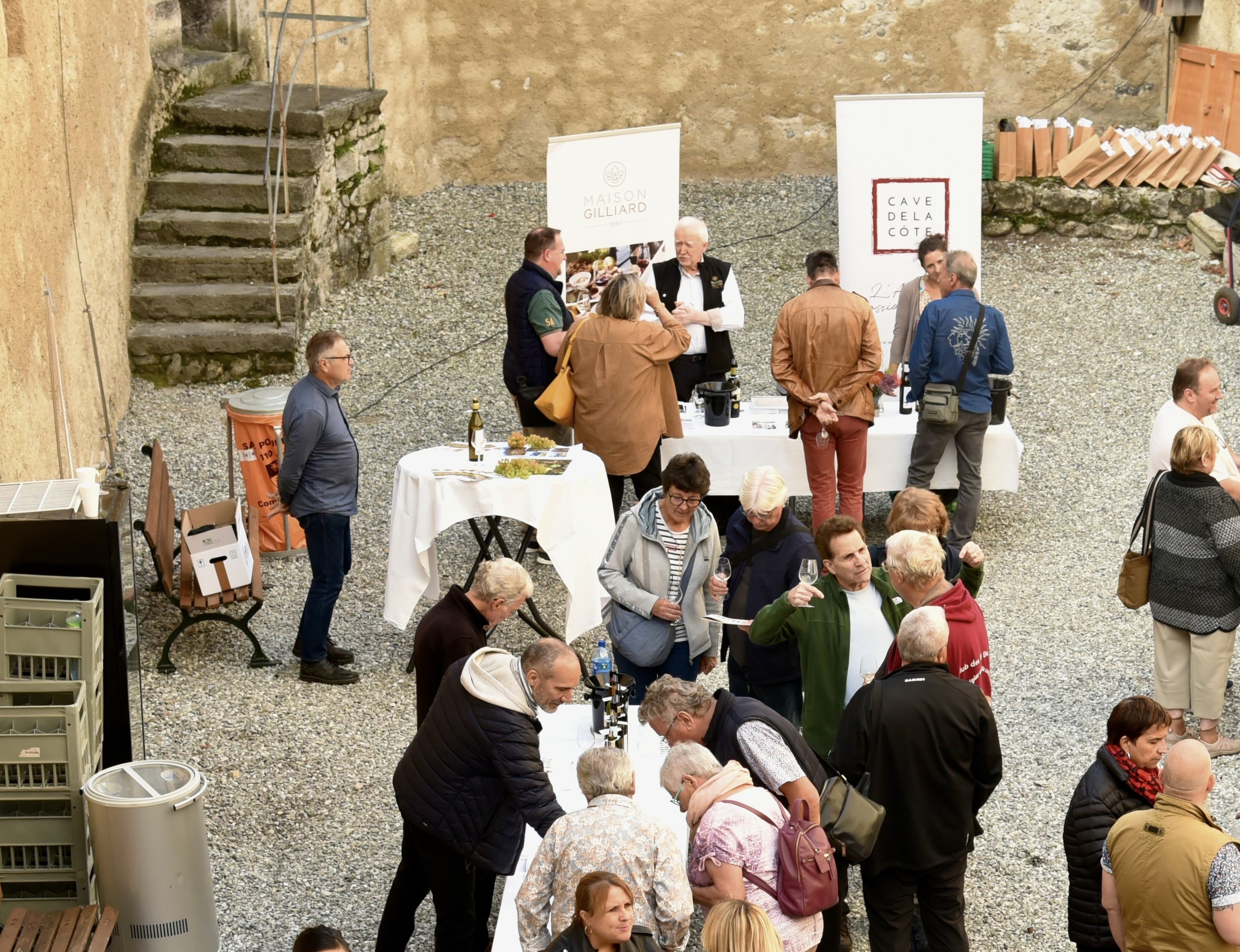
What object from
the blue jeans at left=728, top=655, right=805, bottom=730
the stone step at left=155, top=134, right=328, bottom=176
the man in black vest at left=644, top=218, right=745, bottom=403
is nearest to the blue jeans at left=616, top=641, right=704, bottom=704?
the blue jeans at left=728, top=655, right=805, bottom=730

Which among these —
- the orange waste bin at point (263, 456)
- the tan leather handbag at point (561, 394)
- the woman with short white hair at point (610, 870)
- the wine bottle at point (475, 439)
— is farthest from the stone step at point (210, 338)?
the woman with short white hair at point (610, 870)

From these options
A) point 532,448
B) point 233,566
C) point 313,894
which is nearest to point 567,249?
point 532,448

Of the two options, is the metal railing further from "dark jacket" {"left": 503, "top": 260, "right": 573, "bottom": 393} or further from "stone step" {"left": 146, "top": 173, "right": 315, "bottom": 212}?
"dark jacket" {"left": 503, "top": 260, "right": 573, "bottom": 393}

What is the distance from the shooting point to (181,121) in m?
11.3

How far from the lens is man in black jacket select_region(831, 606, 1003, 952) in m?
4.18

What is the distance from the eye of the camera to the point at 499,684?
4.18 metres

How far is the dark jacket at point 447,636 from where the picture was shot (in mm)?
4746

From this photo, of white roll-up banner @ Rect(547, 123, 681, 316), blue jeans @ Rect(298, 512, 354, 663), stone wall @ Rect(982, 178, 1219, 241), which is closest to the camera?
blue jeans @ Rect(298, 512, 354, 663)

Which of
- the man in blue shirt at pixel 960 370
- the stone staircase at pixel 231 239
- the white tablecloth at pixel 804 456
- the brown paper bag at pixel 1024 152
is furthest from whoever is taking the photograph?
the brown paper bag at pixel 1024 152

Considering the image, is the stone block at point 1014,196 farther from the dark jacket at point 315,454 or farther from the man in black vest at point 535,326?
the dark jacket at point 315,454

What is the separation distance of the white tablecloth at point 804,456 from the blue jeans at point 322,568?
205cm

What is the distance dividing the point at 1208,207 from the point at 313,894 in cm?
1039

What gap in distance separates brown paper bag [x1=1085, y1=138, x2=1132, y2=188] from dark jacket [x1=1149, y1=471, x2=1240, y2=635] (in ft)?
26.9

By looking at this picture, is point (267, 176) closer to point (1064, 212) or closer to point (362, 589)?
point (362, 589)
